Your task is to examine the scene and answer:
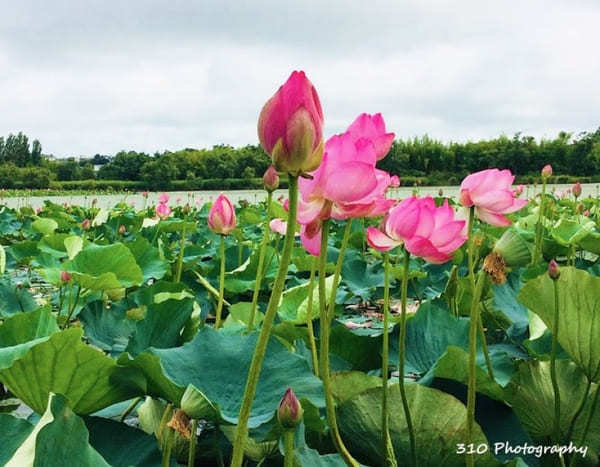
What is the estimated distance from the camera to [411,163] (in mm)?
20688

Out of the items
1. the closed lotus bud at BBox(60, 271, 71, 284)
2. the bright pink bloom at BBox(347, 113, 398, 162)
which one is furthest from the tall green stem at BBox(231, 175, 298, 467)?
the closed lotus bud at BBox(60, 271, 71, 284)

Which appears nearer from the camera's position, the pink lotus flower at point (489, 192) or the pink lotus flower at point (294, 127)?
the pink lotus flower at point (294, 127)

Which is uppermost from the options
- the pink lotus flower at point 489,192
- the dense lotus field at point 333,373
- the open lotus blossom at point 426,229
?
the pink lotus flower at point 489,192

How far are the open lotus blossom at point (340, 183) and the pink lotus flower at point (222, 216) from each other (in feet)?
1.71

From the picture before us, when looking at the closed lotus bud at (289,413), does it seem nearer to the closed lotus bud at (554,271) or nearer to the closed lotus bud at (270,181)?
the closed lotus bud at (554,271)

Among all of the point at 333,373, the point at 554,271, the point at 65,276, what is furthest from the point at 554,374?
the point at 65,276

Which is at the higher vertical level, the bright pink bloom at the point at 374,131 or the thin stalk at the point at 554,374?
the bright pink bloom at the point at 374,131

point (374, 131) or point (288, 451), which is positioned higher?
point (374, 131)

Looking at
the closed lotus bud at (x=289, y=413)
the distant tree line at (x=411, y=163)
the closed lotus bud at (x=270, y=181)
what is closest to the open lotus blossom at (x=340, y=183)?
the closed lotus bud at (x=289, y=413)

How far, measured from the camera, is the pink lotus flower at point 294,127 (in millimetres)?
340

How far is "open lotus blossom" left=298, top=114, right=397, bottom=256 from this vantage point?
0.41 meters

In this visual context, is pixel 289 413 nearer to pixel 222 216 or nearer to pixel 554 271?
pixel 554 271

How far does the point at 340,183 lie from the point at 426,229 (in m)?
0.14

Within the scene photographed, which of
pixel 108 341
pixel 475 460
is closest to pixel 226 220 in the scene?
pixel 108 341
